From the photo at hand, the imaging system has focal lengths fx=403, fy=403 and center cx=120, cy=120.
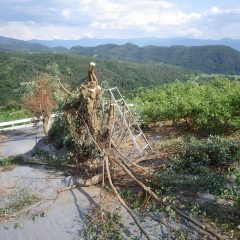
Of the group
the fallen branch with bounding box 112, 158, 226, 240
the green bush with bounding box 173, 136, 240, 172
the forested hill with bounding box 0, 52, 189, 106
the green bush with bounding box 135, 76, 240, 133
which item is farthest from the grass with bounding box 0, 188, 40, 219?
the forested hill with bounding box 0, 52, 189, 106

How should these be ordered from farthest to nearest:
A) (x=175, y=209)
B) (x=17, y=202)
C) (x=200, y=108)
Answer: (x=200, y=108) → (x=17, y=202) → (x=175, y=209)

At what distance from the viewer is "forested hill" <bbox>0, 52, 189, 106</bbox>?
95.9 m

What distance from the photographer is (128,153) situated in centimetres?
1013

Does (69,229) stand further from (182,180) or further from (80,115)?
(80,115)

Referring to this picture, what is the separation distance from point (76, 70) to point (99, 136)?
10313cm

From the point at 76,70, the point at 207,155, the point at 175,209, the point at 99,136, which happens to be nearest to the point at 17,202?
the point at 99,136

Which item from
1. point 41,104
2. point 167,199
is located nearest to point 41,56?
point 41,104

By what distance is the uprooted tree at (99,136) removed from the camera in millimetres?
8445

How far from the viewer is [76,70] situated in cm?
11069

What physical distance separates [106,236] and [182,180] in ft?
7.49

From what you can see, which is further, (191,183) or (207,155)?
(207,155)

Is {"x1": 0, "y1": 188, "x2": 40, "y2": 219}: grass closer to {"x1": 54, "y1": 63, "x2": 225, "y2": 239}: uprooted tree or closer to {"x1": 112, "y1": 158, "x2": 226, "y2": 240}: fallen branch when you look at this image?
{"x1": 54, "y1": 63, "x2": 225, "y2": 239}: uprooted tree

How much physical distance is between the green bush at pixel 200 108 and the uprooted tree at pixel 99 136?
2.48 metres

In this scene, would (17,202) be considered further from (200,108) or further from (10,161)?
(200,108)
